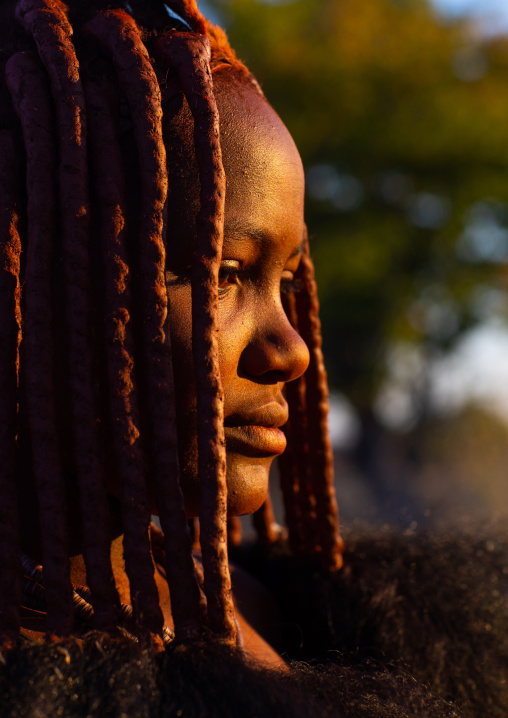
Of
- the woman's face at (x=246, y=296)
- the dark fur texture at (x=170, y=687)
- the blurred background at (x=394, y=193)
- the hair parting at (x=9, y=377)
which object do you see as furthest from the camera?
the blurred background at (x=394, y=193)

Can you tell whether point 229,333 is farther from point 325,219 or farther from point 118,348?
point 325,219

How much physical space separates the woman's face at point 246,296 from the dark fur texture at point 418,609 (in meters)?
0.54

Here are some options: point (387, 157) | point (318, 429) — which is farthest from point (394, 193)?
point (318, 429)

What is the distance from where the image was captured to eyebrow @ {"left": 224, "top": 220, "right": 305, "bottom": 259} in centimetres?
132

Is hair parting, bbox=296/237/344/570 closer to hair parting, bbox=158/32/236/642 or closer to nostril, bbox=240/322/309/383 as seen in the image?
nostril, bbox=240/322/309/383

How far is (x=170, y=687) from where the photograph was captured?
982mm

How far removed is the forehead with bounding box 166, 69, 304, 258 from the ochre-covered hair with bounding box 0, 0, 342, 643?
5cm

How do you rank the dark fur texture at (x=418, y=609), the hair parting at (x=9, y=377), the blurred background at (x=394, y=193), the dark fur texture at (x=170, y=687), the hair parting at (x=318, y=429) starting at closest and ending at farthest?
the dark fur texture at (x=170, y=687) < the hair parting at (x=9, y=377) < the dark fur texture at (x=418, y=609) < the hair parting at (x=318, y=429) < the blurred background at (x=394, y=193)

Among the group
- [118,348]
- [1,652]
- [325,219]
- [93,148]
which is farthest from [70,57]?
[325,219]

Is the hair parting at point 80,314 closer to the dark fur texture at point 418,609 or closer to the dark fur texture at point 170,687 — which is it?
the dark fur texture at point 170,687

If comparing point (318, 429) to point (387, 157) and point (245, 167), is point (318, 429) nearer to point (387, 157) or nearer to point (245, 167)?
point (245, 167)

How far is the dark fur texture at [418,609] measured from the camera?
168cm

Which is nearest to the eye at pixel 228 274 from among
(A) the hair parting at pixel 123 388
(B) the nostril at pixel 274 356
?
(B) the nostril at pixel 274 356

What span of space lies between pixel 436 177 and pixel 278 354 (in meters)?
12.8
